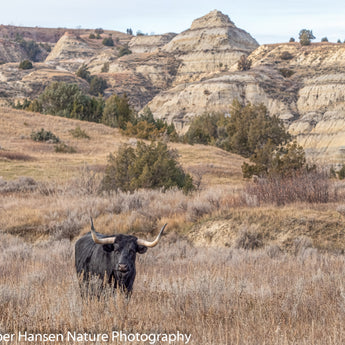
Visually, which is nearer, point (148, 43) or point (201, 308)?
point (201, 308)

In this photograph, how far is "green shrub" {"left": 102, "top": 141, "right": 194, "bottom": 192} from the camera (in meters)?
17.2

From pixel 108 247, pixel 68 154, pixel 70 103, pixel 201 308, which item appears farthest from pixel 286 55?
pixel 201 308

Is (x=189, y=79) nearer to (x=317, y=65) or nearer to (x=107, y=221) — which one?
(x=317, y=65)

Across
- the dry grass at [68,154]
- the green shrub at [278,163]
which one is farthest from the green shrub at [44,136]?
the green shrub at [278,163]

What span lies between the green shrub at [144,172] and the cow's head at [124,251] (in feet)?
37.9

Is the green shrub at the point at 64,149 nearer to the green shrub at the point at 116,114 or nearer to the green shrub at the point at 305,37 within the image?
the green shrub at the point at 116,114

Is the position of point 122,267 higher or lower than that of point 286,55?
lower

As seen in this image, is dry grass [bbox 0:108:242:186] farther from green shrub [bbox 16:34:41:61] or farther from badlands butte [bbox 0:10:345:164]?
green shrub [bbox 16:34:41:61]

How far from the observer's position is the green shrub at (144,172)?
17172 millimetres

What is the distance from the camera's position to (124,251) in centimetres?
506

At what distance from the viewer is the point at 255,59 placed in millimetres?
97938

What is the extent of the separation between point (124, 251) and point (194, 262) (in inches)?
146

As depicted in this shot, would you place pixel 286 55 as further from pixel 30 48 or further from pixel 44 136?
pixel 30 48

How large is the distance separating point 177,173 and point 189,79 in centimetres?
9334
